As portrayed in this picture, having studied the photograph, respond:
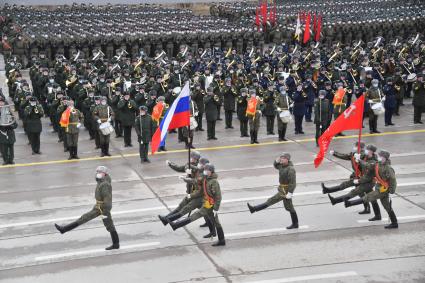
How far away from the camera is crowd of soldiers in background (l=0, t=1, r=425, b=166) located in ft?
78.2

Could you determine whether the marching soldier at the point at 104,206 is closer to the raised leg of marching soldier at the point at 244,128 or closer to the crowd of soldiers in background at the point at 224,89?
the crowd of soldiers in background at the point at 224,89

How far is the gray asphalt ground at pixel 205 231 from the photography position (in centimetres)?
1376

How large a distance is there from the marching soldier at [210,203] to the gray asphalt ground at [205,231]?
41 cm

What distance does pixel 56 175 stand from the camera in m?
21.2

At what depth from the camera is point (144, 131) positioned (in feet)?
72.7

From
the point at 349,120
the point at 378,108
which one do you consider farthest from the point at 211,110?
the point at 349,120

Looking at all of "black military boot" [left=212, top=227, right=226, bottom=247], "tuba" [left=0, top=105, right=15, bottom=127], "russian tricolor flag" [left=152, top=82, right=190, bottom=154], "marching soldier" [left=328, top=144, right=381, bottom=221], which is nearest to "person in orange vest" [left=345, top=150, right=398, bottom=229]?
"marching soldier" [left=328, top=144, right=381, bottom=221]

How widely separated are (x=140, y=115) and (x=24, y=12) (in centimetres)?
3432

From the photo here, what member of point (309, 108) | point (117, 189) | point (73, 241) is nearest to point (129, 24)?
point (309, 108)

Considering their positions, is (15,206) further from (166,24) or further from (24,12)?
(24,12)

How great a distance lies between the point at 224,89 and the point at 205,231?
11096 millimetres

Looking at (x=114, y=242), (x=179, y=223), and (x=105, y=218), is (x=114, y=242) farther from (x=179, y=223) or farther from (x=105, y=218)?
(x=179, y=223)

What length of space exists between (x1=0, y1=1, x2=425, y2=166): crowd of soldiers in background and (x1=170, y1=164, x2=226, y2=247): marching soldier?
618 centimetres

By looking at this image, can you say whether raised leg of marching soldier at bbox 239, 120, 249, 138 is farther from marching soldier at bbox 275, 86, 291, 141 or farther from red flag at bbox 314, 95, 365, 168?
red flag at bbox 314, 95, 365, 168
